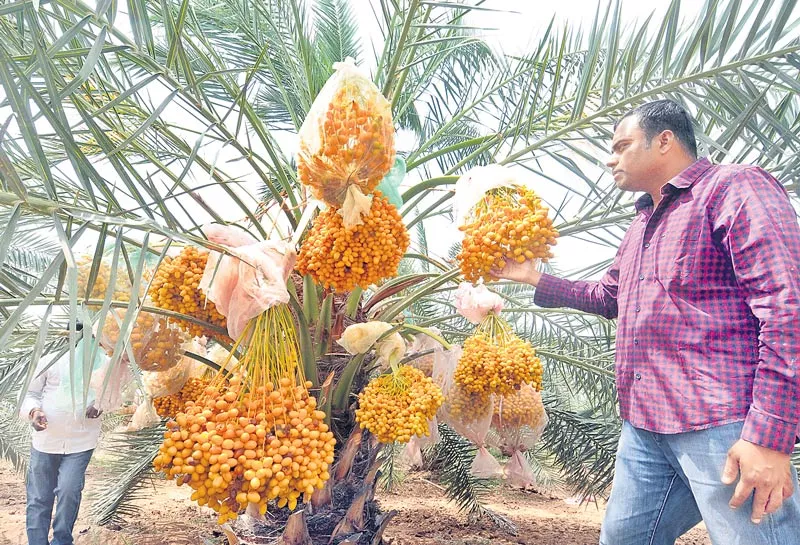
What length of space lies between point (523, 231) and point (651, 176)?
0.36 meters

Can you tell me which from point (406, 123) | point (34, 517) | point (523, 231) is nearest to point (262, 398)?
point (523, 231)

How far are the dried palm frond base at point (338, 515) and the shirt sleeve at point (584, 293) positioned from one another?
813mm

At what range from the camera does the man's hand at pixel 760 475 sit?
3.40 feet

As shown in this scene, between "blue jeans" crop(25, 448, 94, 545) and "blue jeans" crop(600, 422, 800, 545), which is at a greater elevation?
"blue jeans" crop(600, 422, 800, 545)

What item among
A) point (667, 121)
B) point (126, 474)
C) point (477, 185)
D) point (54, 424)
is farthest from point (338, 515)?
point (126, 474)

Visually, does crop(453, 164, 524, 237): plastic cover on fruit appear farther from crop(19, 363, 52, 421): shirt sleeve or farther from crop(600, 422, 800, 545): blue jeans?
crop(19, 363, 52, 421): shirt sleeve

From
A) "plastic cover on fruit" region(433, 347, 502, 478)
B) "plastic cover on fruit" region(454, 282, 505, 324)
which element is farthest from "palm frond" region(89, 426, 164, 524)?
"plastic cover on fruit" region(454, 282, 505, 324)

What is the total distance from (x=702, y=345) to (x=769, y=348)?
136 millimetres

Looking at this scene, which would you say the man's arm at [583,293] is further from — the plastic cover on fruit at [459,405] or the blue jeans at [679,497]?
the plastic cover on fruit at [459,405]

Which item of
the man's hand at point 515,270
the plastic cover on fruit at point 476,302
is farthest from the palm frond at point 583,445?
the man's hand at point 515,270

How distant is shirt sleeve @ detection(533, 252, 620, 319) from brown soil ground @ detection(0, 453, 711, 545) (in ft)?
6.30

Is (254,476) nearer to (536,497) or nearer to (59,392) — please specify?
(59,392)

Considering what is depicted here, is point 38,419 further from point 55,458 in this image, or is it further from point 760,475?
point 760,475

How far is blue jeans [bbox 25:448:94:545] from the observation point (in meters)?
2.85
